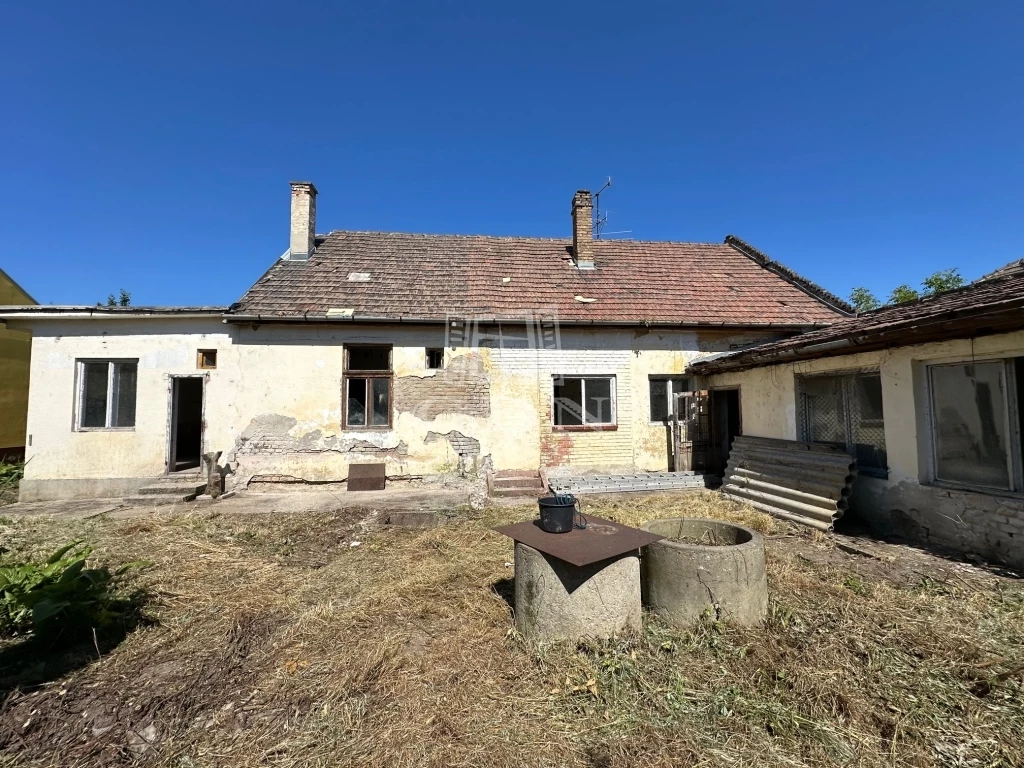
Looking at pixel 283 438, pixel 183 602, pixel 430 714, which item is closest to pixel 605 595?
pixel 430 714

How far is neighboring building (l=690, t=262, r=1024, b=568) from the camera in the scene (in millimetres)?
4930

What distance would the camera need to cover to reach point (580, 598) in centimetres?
332

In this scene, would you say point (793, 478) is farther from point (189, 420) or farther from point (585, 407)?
point (189, 420)

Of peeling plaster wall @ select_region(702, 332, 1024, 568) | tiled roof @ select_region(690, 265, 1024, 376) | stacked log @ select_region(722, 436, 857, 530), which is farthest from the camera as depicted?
stacked log @ select_region(722, 436, 857, 530)

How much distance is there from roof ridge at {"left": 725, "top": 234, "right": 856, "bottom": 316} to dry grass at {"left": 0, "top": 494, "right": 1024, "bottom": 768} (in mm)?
8388

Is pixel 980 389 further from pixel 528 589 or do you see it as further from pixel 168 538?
pixel 168 538

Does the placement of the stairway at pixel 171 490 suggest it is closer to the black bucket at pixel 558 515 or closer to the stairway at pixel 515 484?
the stairway at pixel 515 484

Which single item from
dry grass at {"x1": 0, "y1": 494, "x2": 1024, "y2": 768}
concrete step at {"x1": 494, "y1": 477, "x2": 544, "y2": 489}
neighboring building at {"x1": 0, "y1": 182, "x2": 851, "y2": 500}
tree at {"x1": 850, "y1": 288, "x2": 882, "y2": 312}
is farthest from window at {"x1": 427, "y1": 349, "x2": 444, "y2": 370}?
tree at {"x1": 850, "y1": 288, "x2": 882, "y2": 312}

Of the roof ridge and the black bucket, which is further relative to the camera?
the roof ridge

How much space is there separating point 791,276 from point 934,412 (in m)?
7.72

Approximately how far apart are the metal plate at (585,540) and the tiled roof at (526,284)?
6486 millimetres

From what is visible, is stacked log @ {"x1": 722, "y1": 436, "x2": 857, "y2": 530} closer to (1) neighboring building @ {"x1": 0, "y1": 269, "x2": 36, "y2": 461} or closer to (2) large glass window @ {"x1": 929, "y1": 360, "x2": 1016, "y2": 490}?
(2) large glass window @ {"x1": 929, "y1": 360, "x2": 1016, "y2": 490}

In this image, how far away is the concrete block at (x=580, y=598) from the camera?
10.9ft

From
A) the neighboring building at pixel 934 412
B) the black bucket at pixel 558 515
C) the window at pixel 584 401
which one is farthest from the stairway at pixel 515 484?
the black bucket at pixel 558 515
